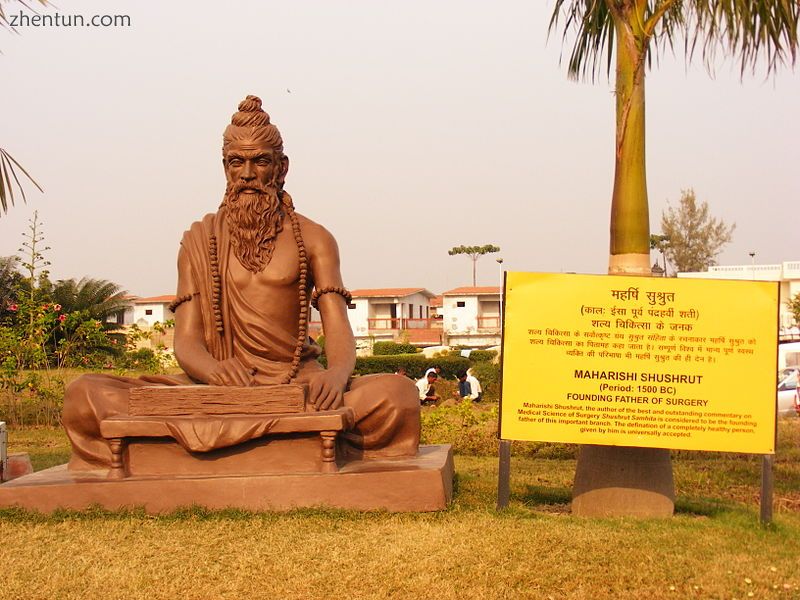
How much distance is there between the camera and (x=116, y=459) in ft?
18.0

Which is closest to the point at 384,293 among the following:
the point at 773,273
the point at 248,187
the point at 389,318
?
the point at 389,318

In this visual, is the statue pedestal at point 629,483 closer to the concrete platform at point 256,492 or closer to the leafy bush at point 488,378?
the concrete platform at point 256,492

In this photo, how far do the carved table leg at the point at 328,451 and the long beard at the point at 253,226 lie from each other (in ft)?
4.27

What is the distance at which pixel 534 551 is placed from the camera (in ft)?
14.8

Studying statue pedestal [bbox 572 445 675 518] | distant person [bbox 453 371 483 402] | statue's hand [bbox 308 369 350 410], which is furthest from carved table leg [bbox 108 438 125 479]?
distant person [bbox 453 371 483 402]

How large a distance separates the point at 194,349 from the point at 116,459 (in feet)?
2.94

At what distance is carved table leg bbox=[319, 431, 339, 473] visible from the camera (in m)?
5.43

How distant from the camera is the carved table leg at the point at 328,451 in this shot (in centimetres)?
543

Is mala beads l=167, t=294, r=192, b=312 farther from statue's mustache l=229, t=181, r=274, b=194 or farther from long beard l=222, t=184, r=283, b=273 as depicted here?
statue's mustache l=229, t=181, r=274, b=194

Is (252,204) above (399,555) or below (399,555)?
above

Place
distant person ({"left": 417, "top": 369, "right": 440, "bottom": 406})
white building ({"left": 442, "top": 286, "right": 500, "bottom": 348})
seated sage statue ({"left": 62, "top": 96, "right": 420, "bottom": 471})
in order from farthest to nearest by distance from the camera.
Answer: white building ({"left": 442, "top": 286, "right": 500, "bottom": 348})
distant person ({"left": 417, "top": 369, "right": 440, "bottom": 406})
seated sage statue ({"left": 62, "top": 96, "right": 420, "bottom": 471})

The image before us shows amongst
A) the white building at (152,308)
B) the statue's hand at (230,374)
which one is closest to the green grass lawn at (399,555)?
the statue's hand at (230,374)

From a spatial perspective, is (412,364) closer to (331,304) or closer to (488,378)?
(488,378)

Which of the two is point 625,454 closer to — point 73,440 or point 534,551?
point 534,551
